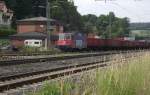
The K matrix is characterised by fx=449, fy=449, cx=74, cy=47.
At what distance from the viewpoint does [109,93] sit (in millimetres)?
8688

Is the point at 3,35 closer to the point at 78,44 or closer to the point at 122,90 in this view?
the point at 78,44

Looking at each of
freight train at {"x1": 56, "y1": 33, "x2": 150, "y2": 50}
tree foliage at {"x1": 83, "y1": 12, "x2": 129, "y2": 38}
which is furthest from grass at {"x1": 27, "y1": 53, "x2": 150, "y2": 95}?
tree foliage at {"x1": 83, "y1": 12, "x2": 129, "y2": 38}

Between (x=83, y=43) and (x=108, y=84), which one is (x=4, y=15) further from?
(x=108, y=84)

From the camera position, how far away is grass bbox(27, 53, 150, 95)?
862 centimetres

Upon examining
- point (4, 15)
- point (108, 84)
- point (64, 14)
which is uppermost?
point (64, 14)

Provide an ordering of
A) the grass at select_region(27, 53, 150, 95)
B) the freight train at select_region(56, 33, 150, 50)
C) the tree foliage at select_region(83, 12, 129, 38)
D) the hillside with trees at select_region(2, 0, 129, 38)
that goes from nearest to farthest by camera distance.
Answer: the grass at select_region(27, 53, 150, 95) < the freight train at select_region(56, 33, 150, 50) < the hillside with trees at select_region(2, 0, 129, 38) < the tree foliage at select_region(83, 12, 129, 38)

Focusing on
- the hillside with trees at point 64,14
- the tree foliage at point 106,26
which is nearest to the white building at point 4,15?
the hillside with trees at point 64,14

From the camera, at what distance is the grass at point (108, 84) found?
8617mm

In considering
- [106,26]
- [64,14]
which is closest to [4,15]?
[64,14]

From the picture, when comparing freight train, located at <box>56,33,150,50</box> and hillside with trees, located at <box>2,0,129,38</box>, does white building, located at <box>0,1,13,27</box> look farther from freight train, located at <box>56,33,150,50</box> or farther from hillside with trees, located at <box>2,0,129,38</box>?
freight train, located at <box>56,33,150,50</box>

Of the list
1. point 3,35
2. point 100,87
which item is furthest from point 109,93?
point 3,35

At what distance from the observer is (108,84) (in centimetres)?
896

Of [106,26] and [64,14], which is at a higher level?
[64,14]

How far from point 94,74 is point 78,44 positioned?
46565 millimetres
